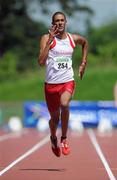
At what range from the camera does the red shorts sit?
35.8 ft

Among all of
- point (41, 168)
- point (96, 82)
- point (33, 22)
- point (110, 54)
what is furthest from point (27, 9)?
point (41, 168)

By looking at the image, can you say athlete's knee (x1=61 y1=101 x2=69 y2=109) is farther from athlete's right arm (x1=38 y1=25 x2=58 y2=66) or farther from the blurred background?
the blurred background

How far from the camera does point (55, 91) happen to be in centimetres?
1096

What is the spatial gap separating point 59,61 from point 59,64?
0.15 feet

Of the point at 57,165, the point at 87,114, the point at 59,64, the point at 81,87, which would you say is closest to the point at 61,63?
the point at 59,64

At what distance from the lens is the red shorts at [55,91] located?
1091 cm

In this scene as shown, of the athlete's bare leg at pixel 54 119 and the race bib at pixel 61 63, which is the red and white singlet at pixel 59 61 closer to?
the race bib at pixel 61 63

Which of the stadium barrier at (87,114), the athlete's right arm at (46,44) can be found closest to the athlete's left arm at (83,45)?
the athlete's right arm at (46,44)

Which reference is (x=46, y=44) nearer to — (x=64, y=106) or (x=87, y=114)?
(x=64, y=106)

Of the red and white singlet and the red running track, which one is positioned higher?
the red and white singlet

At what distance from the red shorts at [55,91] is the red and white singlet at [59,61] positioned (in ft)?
0.26

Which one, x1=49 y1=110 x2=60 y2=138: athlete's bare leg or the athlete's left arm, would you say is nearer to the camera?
the athlete's left arm

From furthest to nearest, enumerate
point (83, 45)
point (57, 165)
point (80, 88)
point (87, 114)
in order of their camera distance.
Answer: point (80, 88) → point (87, 114) → point (57, 165) → point (83, 45)

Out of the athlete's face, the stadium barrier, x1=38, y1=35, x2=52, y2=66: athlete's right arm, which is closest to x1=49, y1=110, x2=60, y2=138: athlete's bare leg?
x1=38, y1=35, x2=52, y2=66: athlete's right arm
